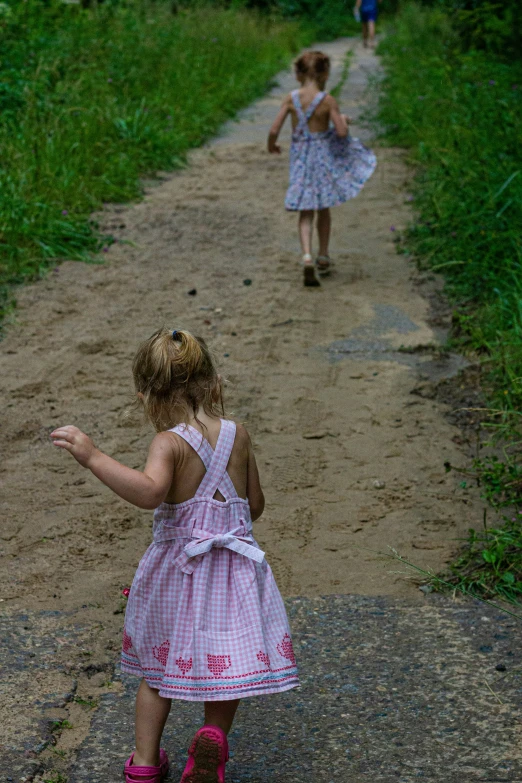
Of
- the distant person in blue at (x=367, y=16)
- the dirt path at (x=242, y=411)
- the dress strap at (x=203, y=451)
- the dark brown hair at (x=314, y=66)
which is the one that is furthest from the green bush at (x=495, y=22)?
the distant person in blue at (x=367, y=16)

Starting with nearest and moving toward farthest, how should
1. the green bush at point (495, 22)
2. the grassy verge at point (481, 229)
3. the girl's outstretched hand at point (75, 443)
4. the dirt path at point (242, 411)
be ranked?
the girl's outstretched hand at point (75, 443) < the dirt path at point (242, 411) < the grassy verge at point (481, 229) < the green bush at point (495, 22)

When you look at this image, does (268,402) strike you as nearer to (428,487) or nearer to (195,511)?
(428,487)

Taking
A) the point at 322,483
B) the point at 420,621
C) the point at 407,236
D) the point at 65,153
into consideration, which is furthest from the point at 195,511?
the point at 65,153

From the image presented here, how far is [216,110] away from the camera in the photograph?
11.9 meters

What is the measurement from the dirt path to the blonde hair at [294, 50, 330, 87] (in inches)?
49.8

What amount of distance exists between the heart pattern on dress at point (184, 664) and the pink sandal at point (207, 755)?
0.13 m

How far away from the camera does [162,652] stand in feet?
7.64

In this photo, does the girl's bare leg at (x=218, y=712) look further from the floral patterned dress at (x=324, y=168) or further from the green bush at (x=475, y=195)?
the floral patterned dress at (x=324, y=168)

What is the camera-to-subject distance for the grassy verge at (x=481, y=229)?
360 cm

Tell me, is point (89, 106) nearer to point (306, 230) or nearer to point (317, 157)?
point (317, 157)

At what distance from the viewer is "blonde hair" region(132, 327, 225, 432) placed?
2.35 meters

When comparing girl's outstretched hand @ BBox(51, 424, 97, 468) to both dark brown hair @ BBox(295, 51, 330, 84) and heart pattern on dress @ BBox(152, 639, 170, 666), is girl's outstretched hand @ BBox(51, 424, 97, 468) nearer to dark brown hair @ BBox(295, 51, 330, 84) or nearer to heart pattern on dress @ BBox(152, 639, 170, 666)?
heart pattern on dress @ BBox(152, 639, 170, 666)

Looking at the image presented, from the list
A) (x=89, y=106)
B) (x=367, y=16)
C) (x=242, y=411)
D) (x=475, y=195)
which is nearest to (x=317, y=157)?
(x=475, y=195)

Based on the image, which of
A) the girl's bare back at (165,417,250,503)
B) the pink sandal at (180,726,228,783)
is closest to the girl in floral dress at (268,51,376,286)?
the girl's bare back at (165,417,250,503)
